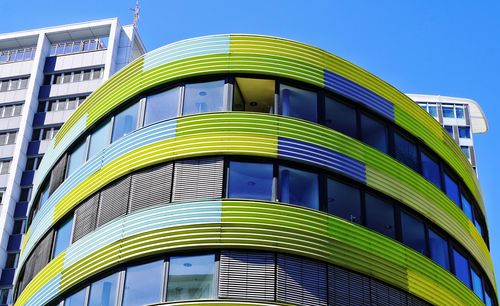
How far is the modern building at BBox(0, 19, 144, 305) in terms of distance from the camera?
80.2 metres

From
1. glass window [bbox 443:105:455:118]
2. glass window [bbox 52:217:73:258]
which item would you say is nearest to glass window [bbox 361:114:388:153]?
glass window [bbox 52:217:73:258]

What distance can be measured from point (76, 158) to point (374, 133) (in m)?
11.6

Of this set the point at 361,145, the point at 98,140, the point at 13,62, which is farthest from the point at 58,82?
the point at 361,145

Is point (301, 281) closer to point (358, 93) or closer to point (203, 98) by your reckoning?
point (203, 98)

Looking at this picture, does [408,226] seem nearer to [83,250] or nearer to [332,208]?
[332,208]

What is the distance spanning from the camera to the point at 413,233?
3073 cm

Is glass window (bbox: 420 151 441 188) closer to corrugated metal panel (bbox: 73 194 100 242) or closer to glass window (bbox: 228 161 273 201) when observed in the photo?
glass window (bbox: 228 161 273 201)

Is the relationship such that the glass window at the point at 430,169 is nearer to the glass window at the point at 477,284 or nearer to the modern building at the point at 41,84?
the glass window at the point at 477,284

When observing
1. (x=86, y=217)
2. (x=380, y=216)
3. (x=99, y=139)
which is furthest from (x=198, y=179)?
(x=380, y=216)

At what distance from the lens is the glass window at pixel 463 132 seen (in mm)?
103125

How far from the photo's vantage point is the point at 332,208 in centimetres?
2834

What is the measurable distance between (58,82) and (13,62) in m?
6.67

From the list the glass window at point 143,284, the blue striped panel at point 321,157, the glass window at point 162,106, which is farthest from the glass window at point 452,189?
the glass window at point 143,284

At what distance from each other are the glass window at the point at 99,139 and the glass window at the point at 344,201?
864 cm
